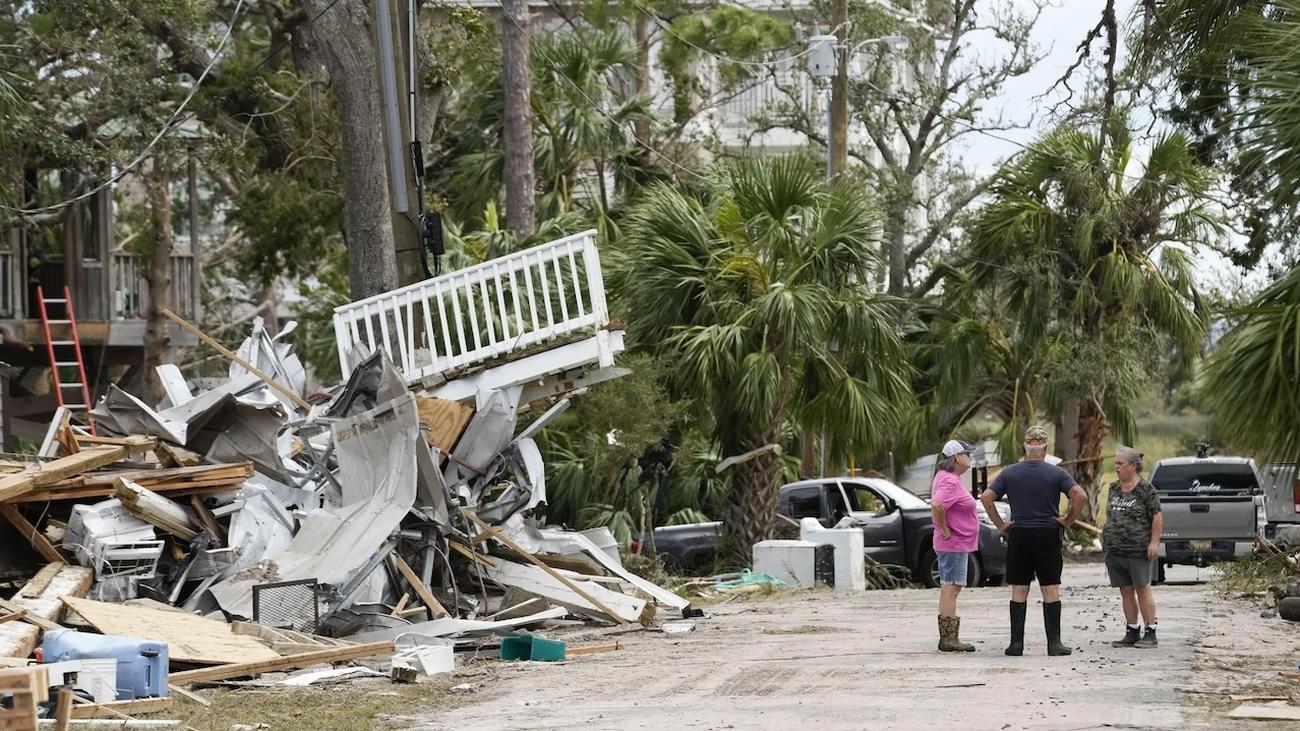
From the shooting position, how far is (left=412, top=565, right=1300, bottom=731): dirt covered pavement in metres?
9.37

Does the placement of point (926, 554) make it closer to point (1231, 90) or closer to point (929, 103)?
point (1231, 90)

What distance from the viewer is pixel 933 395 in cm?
2761

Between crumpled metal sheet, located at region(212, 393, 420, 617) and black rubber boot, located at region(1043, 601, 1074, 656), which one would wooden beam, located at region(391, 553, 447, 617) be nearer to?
crumpled metal sheet, located at region(212, 393, 420, 617)

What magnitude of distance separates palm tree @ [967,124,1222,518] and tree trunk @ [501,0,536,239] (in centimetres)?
741

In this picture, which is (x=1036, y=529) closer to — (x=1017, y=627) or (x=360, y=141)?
(x=1017, y=627)

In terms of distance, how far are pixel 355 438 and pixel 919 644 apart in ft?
16.3

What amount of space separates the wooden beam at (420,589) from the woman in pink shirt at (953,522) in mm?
4245

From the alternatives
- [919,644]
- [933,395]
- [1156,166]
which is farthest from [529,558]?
[1156,166]

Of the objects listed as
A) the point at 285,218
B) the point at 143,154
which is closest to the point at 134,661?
the point at 143,154

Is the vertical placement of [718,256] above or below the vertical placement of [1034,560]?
above

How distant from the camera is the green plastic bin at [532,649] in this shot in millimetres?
12836

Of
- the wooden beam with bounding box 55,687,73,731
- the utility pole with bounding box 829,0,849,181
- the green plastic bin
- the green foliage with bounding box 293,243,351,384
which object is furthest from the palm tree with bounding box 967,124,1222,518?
the wooden beam with bounding box 55,687,73,731

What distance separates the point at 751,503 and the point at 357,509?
8681 millimetres

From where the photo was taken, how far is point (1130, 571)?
12812mm
